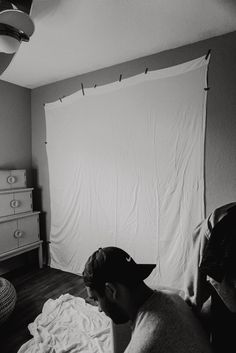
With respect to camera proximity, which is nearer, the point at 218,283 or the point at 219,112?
the point at 218,283

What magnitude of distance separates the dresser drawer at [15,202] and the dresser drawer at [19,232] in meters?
0.10

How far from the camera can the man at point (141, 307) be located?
0.77 meters

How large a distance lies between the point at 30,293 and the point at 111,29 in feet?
8.45

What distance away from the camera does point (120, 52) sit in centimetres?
239

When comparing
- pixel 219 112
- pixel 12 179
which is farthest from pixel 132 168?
pixel 12 179

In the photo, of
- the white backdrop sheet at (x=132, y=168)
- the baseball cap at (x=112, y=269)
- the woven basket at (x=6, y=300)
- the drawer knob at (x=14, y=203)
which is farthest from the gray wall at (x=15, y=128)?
the baseball cap at (x=112, y=269)

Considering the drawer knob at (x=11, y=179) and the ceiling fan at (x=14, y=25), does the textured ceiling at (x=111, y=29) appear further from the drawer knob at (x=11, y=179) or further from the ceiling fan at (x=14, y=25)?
the drawer knob at (x=11, y=179)

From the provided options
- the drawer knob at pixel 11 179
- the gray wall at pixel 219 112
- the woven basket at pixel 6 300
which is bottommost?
the woven basket at pixel 6 300

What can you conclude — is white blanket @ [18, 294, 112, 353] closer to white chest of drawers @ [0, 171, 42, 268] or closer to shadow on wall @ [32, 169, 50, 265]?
white chest of drawers @ [0, 171, 42, 268]

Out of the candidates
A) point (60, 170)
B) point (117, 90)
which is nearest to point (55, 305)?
point (60, 170)

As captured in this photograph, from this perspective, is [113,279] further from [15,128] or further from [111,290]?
[15,128]

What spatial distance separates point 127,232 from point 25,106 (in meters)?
2.15

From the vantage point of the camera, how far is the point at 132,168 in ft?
8.37

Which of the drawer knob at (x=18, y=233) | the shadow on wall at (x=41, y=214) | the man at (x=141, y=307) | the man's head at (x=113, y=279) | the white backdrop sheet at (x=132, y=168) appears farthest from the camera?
the shadow on wall at (x=41, y=214)
